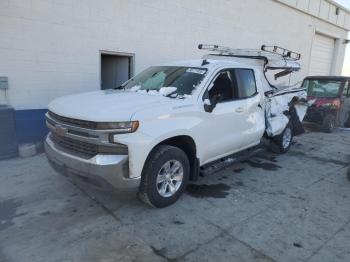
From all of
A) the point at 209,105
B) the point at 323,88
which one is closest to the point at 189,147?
the point at 209,105

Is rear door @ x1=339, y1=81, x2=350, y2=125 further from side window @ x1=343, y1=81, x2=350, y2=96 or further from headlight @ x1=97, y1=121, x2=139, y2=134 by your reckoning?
headlight @ x1=97, y1=121, x2=139, y2=134

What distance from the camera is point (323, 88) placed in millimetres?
10102

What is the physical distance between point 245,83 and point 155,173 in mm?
2531

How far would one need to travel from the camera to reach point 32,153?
6.06 meters

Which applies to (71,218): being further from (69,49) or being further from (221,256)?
(69,49)

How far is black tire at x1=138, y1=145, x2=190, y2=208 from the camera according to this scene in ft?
11.9

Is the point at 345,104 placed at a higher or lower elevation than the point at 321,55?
lower

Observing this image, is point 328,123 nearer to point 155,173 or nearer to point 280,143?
point 280,143

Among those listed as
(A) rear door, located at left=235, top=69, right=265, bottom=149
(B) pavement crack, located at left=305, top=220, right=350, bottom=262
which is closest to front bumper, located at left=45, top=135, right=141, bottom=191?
(B) pavement crack, located at left=305, top=220, right=350, bottom=262

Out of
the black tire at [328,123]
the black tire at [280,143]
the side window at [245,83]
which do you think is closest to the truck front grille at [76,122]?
the side window at [245,83]

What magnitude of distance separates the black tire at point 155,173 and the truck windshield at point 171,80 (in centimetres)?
83

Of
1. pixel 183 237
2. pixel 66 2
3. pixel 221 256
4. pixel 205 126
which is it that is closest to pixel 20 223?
pixel 183 237

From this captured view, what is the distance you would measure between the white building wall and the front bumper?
11.6ft

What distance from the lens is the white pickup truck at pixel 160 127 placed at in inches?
131
